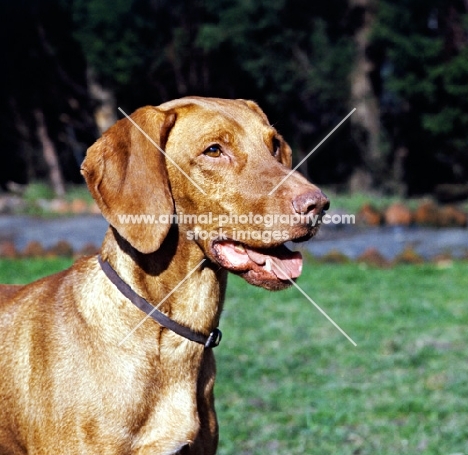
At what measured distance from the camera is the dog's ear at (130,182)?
280cm

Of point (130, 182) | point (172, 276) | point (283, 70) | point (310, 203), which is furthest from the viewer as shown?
point (283, 70)

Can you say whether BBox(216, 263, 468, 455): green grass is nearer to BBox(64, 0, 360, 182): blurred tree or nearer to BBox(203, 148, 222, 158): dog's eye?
BBox(203, 148, 222, 158): dog's eye

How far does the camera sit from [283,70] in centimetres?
1773

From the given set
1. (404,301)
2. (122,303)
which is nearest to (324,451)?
(122,303)

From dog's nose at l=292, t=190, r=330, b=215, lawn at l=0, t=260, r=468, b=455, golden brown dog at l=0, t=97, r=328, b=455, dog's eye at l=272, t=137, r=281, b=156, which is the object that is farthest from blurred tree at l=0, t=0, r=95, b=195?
dog's nose at l=292, t=190, r=330, b=215

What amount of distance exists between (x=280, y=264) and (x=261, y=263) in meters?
0.07

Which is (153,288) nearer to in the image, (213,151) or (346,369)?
(213,151)

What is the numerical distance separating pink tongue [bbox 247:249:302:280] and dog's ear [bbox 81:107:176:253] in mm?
336

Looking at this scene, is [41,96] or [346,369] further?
[41,96]

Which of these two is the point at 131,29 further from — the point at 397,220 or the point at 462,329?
the point at 462,329

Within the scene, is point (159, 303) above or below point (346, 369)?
above

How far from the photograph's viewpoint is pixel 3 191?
19609 millimetres

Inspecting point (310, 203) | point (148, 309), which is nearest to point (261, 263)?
point (310, 203)

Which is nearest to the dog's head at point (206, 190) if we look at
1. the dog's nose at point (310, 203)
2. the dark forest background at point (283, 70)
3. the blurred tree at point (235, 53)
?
the dog's nose at point (310, 203)
